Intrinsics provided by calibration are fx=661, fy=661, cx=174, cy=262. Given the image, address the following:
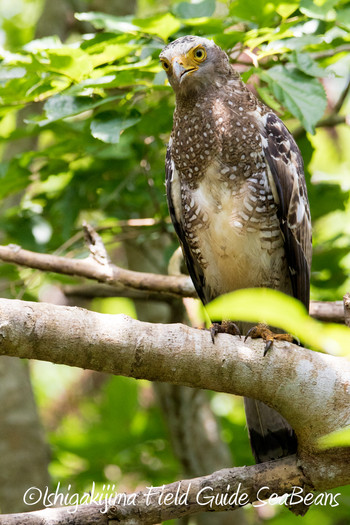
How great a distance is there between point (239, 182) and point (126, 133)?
91 centimetres

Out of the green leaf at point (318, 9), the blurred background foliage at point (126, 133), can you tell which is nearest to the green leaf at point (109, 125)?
the blurred background foliage at point (126, 133)

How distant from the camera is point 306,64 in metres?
3.29

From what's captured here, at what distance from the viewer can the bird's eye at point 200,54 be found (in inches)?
139

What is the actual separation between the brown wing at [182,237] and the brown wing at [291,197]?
0.58 metres

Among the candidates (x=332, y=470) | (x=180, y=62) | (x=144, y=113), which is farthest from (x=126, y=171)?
(x=332, y=470)

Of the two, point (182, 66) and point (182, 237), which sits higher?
point (182, 66)

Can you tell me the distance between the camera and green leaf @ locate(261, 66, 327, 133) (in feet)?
10.4

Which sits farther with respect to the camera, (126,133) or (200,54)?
(126,133)

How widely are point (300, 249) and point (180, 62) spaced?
122 centimetres

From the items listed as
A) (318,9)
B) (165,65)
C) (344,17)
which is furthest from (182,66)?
(344,17)

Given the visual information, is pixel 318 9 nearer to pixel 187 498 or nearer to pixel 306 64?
pixel 306 64

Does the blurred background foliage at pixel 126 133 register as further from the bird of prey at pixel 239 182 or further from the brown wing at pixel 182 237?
the brown wing at pixel 182 237

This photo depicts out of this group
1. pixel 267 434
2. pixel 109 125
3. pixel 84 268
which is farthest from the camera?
pixel 84 268

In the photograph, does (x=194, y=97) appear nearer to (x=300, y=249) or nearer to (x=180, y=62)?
(x=180, y=62)
